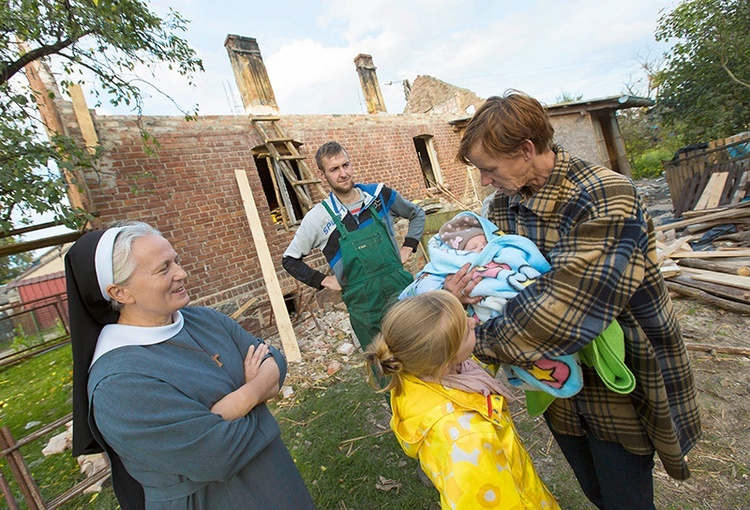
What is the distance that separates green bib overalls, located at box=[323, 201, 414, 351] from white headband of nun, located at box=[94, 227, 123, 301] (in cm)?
157

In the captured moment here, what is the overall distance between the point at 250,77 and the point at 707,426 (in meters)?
9.46

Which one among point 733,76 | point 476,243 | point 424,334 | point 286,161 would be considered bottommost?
point 424,334

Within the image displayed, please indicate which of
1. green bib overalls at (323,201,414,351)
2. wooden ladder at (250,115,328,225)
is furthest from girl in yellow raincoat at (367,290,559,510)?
wooden ladder at (250,115,328,225)

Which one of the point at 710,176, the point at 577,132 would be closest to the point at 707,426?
the point at 710,176

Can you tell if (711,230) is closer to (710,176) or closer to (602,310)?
(710,176)

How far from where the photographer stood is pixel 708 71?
11.9 meters

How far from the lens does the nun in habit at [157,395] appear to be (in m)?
1.19

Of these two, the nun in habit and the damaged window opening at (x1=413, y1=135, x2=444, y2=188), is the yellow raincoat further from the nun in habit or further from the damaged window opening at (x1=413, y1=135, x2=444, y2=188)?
the damaged window opening at (x1=413, y1=135, x2=444, y2=188)

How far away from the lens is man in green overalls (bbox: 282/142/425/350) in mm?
2707

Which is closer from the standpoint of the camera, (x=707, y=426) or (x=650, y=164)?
(x=707, y=426)

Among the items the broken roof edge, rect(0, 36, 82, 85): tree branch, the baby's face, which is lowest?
the baby's face

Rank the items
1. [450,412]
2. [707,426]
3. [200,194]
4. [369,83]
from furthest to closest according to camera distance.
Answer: [369,83] → [200,194] → [707,426] → [450,412]

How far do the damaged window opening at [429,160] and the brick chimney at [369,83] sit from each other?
172 cm

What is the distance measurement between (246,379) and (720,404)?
362cm
